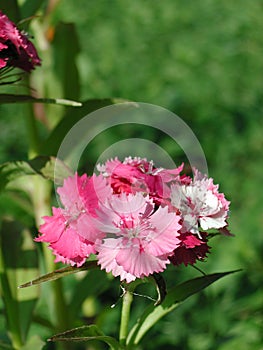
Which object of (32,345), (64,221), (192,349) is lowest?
(192,349)

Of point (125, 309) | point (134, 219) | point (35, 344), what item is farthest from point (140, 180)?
point (35, 344)

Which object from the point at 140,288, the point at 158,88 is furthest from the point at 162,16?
the point at 140,288

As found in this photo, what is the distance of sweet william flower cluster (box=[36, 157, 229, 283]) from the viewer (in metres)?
0.90

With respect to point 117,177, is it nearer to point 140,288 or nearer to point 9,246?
point 9,246

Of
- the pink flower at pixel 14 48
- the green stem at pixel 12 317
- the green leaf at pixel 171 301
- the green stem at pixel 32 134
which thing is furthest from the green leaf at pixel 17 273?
the pink flower at pixel 14 48

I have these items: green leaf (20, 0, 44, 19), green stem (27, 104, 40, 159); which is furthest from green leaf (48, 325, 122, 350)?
green leaf (20, 0, 44, 19)

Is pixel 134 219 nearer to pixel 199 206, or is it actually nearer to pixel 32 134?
pixel 199 206

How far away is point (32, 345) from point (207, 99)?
5.09ft

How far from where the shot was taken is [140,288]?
1.89m

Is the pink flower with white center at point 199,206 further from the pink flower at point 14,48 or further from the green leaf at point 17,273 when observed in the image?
the green leaf at point 17,273

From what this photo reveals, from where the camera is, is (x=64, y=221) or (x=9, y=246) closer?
(x=64, y=221)

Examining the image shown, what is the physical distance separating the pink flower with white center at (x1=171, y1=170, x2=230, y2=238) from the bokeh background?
58 centimetres

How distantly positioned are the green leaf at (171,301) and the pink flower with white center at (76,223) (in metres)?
0.21

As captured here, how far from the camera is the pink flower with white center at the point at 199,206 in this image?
0.94 meters
